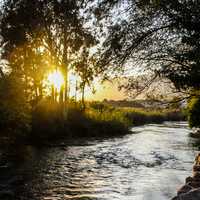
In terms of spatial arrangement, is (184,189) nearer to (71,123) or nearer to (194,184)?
(194,184)

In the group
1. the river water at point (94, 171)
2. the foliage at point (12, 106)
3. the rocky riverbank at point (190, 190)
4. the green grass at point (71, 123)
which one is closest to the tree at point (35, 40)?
the green grass at point (71, 123)

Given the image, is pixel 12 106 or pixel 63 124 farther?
pixel 63 124

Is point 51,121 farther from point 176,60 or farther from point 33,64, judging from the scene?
point 176,60

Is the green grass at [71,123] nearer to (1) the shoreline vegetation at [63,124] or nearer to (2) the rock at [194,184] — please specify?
(1) the shoreline vegetation at [63,124]

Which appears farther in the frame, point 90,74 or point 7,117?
point 7,117

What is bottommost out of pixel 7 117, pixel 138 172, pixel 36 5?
pixel 138 172

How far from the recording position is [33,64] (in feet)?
135

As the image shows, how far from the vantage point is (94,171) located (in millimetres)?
18562

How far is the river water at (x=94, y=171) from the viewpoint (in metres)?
13.7

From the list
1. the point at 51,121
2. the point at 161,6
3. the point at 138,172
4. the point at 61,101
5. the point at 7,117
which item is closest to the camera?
the point at 161,6

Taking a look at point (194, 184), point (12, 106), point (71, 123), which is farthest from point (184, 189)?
point (71, 123)

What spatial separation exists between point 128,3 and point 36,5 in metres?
10.6

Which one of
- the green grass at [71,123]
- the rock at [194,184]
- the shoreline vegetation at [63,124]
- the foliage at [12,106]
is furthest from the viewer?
the green grass at [71,123]

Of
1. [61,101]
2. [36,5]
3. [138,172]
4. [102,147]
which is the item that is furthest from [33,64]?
[138,172]
